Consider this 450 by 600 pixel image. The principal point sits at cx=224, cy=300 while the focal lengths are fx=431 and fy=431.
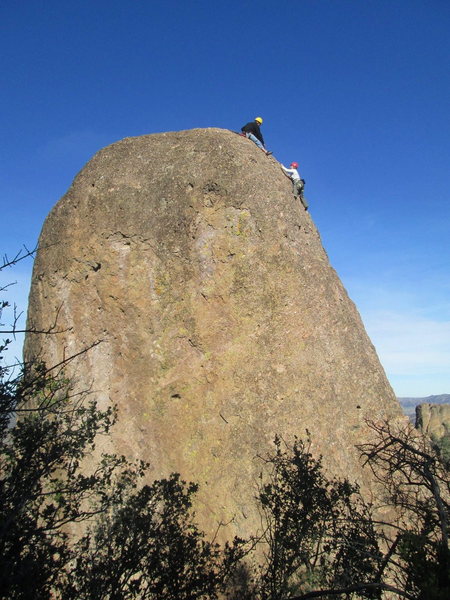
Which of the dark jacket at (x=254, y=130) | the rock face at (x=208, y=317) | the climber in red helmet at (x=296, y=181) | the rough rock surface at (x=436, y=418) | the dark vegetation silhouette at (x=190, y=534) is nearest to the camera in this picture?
the dark vegetation silhouette at (x=190, y=534)

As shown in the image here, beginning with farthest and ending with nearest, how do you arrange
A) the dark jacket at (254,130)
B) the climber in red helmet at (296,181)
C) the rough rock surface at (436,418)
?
the rough rock surface at (436,418), the dark jacket at (254,130), the climber in red helmet at (296,181)

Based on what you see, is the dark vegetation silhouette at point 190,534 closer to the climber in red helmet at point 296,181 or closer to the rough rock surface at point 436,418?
the climber in red helmet at point 296,181

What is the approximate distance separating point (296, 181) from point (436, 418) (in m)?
44.6

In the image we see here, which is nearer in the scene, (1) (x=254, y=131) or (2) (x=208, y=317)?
(2) (x=208, y=317)

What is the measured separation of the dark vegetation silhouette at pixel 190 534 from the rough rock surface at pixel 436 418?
139 feet

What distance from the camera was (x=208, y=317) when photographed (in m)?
8.95

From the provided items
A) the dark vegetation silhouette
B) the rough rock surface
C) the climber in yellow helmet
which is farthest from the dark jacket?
the rough rock surface

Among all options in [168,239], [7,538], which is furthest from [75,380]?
[7,538]

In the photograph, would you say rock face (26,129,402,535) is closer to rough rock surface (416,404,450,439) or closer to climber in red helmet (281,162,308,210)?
climber in red helmet (281,162,308,210)

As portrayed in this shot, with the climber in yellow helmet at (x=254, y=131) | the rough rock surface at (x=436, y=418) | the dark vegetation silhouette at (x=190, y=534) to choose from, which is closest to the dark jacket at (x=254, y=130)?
the climber in yellow helmet at (x=254, y=131)

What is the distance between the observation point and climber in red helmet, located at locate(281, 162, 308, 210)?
10.4m

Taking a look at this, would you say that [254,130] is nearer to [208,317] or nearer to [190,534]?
[208,317]

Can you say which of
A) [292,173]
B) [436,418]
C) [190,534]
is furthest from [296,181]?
[436,418]

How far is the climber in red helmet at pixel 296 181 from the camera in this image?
10394mm
